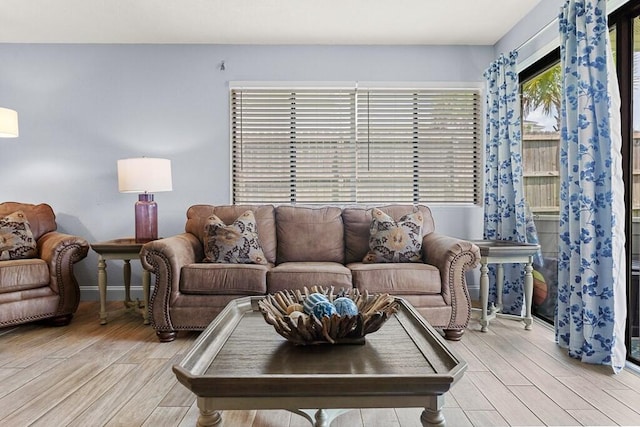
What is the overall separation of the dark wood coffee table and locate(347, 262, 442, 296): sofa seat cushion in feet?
4.60

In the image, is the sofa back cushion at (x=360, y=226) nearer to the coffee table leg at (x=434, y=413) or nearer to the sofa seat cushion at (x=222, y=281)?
the sofa seat cushion at (x=222, y=281)

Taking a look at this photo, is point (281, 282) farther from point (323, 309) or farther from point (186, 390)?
point (323, 309)

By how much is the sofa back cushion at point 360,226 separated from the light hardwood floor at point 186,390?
1.05m

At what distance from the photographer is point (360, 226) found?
3.89 metres

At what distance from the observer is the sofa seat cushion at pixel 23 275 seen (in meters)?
3.27

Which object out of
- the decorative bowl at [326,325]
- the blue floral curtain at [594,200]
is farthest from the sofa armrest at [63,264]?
the blue floral curtain at [594,200]

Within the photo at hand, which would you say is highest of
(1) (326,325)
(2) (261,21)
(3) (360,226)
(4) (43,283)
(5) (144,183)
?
(2) (261,21)

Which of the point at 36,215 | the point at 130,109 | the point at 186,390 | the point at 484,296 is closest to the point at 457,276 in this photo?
the point at 484,296

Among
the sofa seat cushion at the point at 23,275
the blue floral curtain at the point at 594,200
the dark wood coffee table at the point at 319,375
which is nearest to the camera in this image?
the dark wood coffee table at the point at 319,375

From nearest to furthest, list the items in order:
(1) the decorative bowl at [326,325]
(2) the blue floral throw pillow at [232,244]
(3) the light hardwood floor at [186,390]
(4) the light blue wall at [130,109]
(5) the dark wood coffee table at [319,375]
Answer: (5) the dark wood coffee table at [319,375]
(1) the decorative bowl at [326,325]
(3) the light hardwood floor at [186,390]
(2) the blue floral throw pillow at [232,244]
(4) the light blue wall at [130,109]

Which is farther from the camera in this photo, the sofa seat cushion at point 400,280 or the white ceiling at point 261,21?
the white ceiling at point 261,21

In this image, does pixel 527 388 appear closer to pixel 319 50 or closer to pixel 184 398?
pixel 184 398

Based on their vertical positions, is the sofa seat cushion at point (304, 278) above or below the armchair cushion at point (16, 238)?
below

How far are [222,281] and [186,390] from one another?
970mm
